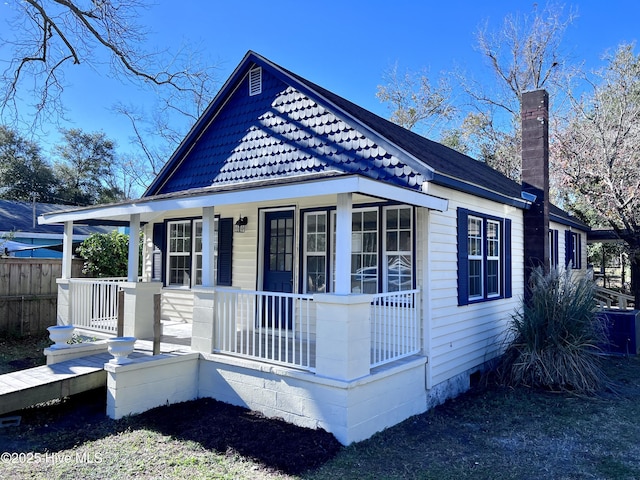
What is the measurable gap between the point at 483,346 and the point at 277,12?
1085 cm

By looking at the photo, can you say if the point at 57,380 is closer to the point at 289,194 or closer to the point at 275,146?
the point at 289,194

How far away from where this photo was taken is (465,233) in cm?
691

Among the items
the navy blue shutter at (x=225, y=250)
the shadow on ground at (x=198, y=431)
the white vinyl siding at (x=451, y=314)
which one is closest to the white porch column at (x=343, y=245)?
the shadow on ground at (x=198, y=431)

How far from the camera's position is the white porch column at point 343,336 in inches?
182

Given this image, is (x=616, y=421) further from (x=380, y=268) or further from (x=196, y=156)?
(x=196, y=156)

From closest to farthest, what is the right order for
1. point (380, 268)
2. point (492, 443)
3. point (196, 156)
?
point (492, 443), point (380, 268), point (196, 156)

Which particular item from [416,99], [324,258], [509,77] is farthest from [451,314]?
[416,99]

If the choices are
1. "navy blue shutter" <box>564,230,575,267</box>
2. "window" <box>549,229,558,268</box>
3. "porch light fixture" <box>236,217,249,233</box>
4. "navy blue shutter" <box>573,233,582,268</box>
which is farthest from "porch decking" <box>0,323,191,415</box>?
"navy blue shutter" <box>573,233,582,268</box>

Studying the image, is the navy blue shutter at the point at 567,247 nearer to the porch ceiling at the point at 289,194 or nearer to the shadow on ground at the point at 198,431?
the porch ceiling at the point at 289,194

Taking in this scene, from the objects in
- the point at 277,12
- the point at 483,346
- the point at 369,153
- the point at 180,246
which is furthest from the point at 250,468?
the point at 277,12

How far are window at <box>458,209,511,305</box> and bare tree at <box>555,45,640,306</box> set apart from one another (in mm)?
5507

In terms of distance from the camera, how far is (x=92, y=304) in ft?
26.9

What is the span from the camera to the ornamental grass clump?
6.54m

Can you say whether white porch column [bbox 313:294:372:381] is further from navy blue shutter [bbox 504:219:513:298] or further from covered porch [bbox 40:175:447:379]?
navy blue shutter [bbox 504:219:513:298]
